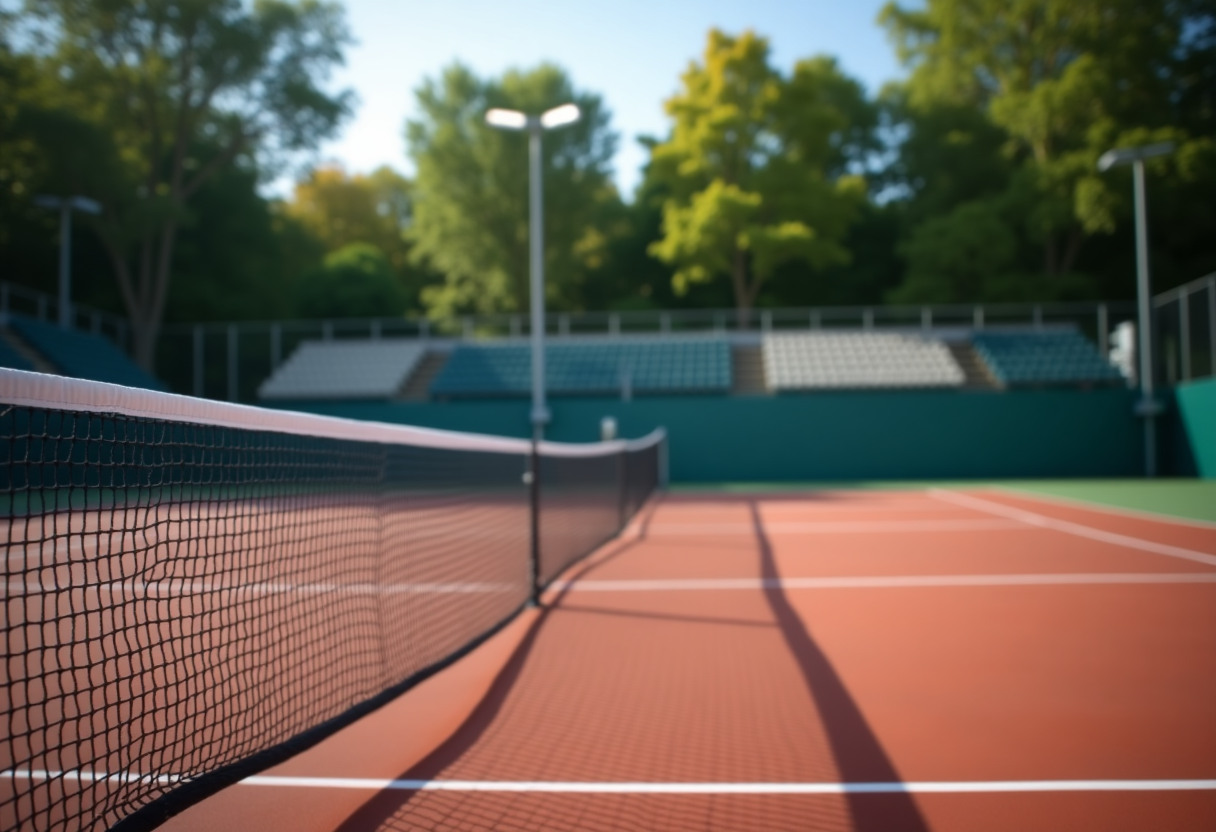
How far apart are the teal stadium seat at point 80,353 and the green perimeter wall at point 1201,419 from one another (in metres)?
21.3

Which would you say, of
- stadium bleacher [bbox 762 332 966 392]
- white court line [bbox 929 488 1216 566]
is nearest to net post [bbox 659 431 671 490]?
stadium bleacher [bbox 762 332 966 392]

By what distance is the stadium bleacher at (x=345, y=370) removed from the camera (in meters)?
21.5

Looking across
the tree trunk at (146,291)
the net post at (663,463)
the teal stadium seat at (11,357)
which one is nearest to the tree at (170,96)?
the tree trunk at (146,291)

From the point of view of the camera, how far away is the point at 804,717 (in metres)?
3.41

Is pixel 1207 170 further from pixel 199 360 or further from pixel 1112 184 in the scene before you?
pixel 199 360

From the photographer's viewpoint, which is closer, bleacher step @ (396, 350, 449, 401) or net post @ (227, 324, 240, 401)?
bleacher step @ (396, 350, 449, 401)

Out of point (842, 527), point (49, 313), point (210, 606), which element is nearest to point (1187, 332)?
point (842, 527)

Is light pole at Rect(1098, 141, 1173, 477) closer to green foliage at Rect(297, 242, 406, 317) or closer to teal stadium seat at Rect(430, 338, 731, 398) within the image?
teal stadium seat at Rect(430, 338, 731, 398)

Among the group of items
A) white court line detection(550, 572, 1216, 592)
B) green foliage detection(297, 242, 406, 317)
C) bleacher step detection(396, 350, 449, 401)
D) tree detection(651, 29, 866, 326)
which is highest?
tree detection(651, 29, 866, 326)

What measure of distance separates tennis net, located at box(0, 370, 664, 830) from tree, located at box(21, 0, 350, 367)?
15178mm

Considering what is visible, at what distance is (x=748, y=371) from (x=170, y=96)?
18335 millimetres

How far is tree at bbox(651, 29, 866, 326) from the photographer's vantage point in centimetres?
2756

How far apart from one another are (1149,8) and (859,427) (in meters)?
20.0

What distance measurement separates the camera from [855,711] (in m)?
3.49
